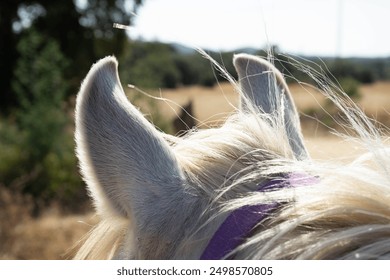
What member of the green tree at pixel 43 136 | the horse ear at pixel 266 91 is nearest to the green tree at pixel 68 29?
the green tree at pixel 43 136

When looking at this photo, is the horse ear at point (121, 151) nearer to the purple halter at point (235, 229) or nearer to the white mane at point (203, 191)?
the white mane at point (203, 191)

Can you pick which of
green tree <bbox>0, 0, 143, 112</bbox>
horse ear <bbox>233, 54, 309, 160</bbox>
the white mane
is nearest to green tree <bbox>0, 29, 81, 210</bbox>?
green tree <bbox>0, 0, 143, 112</bbox>

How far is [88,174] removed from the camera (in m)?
1.01

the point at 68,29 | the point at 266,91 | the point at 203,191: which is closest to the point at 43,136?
the point at 68,29

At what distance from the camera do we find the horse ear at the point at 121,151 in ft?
3.23

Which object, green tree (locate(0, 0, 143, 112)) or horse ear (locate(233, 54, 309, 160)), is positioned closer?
horse ear (locate(233, 54, 309, 160))

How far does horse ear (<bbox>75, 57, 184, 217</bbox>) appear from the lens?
3.23 feet

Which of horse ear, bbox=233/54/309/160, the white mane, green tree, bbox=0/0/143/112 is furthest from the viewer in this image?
green tree, bbox=0/0/143/112

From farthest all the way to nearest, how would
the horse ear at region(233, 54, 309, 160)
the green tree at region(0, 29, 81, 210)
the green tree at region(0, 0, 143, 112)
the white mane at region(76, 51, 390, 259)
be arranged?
the green tree at region(0, 0, 143, 112)
the green tree at region(0, 29, 81, 210)
the horse ear at region(233, 54, 309, 160)
the white mane at region(76, 51, 390, 259)

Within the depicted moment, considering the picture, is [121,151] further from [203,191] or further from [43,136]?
[43,136]

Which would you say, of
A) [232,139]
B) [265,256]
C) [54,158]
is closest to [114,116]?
[232,139]

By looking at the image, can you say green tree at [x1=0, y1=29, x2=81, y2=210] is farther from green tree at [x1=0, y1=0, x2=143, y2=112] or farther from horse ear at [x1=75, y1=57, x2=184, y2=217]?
horse ear at [x1=75, y1=57, x2=184, y2=217]

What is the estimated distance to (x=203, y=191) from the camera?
→ 40.6 inches
